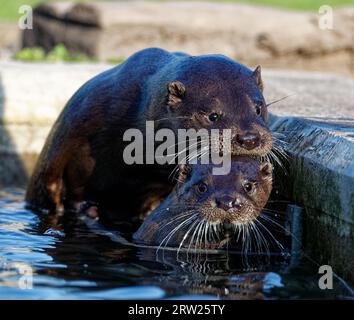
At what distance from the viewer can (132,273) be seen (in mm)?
5312

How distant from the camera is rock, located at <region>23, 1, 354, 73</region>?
14297 millimetres

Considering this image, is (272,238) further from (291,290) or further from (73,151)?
(73,151)

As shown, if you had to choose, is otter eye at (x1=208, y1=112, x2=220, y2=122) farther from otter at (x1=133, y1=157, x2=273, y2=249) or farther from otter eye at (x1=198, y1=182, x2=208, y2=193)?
otter eye at (x1=198, y1=182, x2=208, y2=193)

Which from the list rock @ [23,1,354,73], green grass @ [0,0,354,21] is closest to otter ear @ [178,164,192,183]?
rock @ [23,1,354,73]

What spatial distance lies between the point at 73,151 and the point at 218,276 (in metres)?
2.35

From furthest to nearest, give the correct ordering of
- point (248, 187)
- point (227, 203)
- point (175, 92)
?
point (175, 92) < point (248, 187) < point (227, 203)

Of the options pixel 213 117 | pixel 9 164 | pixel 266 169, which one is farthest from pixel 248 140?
pixel 9 164

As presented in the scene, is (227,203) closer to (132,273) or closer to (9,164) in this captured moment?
(132,273)

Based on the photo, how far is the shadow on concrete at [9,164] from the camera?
9391 mm

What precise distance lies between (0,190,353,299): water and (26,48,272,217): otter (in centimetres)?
71

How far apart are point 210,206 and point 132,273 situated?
595 mm

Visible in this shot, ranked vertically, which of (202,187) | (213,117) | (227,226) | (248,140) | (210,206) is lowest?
(227,226)

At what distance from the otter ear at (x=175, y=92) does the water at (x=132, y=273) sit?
968 millimetres

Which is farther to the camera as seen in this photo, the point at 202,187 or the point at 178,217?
the point at 178,217
